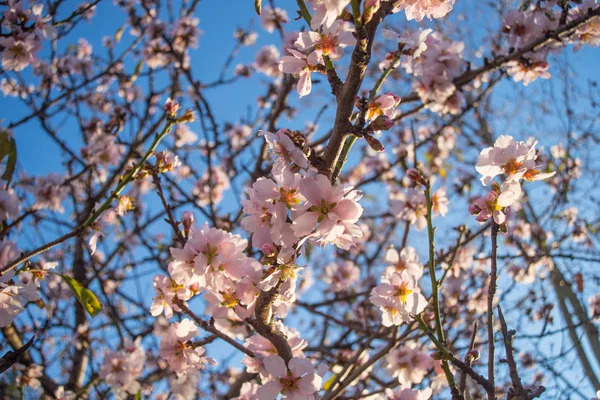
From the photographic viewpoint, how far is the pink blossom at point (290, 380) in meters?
1.29

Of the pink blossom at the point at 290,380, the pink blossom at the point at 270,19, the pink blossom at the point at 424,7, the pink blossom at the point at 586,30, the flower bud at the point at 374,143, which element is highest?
the pink blossom at the point at 270,19

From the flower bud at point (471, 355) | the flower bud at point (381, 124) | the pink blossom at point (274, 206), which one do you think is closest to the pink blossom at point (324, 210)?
the pink blossom at point (274, 206)

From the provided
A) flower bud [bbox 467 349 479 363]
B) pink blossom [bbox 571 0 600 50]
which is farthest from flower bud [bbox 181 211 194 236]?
pink blossom [bbox 571 0 600 50]

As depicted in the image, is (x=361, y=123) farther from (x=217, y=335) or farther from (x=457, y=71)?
(x=457, y=71)

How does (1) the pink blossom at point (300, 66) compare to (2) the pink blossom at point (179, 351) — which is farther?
(2) the pink blossom at point (179, 351)

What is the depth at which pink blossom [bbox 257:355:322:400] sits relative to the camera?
1293 millimetres

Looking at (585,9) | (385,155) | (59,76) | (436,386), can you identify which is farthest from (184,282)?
(385,155)

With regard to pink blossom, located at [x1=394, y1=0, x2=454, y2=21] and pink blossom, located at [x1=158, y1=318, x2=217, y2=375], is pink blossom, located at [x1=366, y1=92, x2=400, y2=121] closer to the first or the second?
pink blossom, located at [x1=394, y1=0, x2=454, y2=21]

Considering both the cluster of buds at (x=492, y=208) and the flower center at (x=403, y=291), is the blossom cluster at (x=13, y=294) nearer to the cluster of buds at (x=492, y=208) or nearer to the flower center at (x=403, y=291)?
the flower center at (x=403, y=291)

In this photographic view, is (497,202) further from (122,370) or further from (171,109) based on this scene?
(122,370)

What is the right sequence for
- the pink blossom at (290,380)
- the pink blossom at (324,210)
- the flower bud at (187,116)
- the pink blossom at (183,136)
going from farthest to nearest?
the pink blossom at (183,136) < the flower bud at (187,116) < the pink blossom at (290,380) < the pink blossom at (324,210)

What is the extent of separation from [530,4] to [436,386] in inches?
91.6

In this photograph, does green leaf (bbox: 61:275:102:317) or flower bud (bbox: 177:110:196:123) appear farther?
flower bud (bbox: 177:110:196:123)

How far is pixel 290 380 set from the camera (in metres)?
1.33
